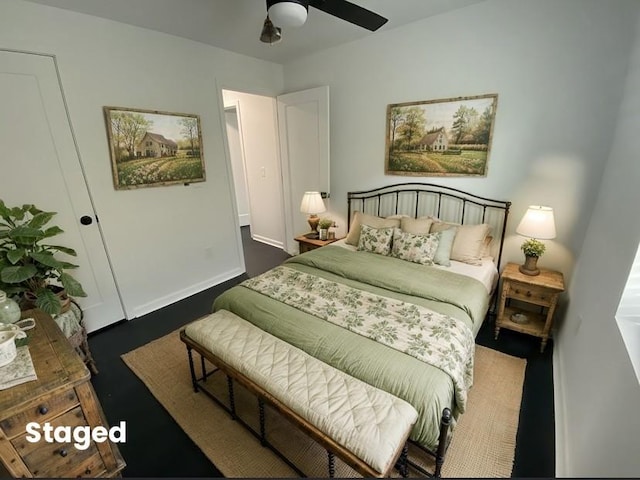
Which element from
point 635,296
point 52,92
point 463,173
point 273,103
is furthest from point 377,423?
point 273,103

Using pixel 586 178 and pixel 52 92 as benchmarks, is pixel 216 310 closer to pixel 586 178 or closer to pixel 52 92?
pixel 52 92

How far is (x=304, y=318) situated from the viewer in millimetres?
1784

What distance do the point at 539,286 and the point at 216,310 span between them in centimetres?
246

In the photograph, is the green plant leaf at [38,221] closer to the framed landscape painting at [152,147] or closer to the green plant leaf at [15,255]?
the green plant leaf at [15,255]

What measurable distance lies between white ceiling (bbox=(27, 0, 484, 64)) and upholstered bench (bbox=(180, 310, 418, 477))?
8.00 feet

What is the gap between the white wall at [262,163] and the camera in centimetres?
428

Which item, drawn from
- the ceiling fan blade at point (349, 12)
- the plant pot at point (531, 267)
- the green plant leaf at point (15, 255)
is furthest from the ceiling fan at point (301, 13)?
the plant pot at point (531, 267)

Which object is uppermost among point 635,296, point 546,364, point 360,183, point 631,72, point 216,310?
point 631,72

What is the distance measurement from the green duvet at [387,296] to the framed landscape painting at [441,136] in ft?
3.40

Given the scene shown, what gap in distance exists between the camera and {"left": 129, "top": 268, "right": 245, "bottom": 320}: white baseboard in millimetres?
2920

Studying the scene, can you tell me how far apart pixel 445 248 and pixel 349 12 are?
185 cm

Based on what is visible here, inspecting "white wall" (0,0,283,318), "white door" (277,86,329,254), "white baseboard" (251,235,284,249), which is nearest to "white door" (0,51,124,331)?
"white wall" (0,0,283,318)

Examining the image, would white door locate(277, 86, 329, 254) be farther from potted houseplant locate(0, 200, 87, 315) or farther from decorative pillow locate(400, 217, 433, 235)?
potted houseplant locate(0, 200, 87, 315)

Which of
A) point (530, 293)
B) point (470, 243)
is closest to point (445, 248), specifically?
point (470, 243)
